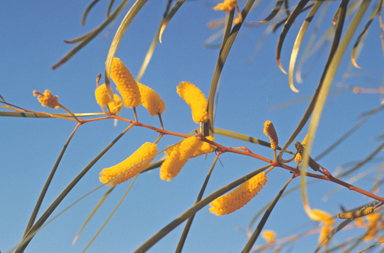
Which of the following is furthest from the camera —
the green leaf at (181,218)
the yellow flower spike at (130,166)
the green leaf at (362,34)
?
the green leaf at (362,34)

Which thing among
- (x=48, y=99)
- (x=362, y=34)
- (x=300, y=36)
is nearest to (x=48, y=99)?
(x=48, y=99)

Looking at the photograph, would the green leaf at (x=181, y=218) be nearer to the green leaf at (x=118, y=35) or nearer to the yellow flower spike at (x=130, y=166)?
the yellow flower spike at (x=130, y=166)

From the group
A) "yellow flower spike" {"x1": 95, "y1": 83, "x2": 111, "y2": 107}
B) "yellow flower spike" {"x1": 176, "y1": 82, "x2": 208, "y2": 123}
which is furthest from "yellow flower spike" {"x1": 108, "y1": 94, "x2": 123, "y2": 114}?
"yellow flower spike" {"x1": 176, "y1": 82, "x2": 208, "y2": 123}

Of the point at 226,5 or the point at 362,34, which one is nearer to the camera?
the point at 226,5

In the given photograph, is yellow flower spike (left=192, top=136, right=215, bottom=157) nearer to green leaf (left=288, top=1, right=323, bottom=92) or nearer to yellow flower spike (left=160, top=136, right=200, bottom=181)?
yellow flower spike (left=160, top=136, right=200, bottom=181)

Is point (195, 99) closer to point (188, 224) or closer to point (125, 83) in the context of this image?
point (125, 83)

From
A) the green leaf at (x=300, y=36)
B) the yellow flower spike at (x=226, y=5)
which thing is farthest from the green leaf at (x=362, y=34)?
the yellow flower spike at (x=226, y=5)

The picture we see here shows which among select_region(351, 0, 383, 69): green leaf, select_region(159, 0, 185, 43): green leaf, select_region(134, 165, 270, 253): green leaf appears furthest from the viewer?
select_region(351, 0, 383, 69): green leaf
